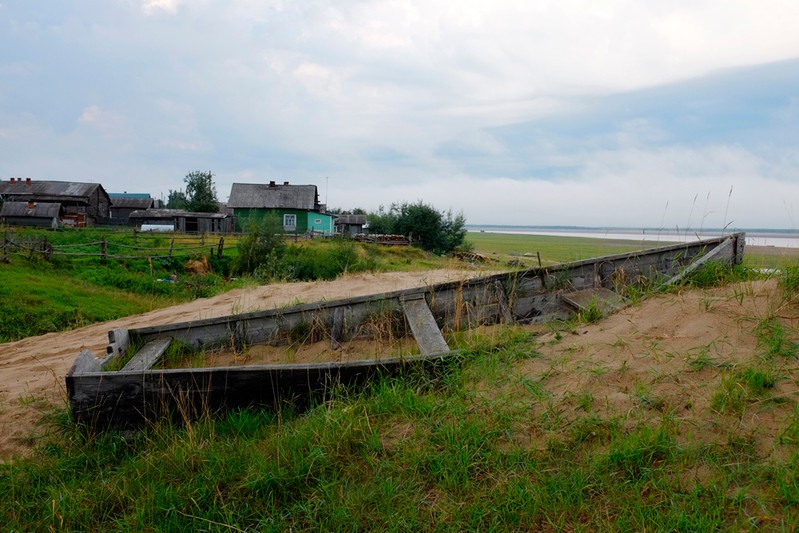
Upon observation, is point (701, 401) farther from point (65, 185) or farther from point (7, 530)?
point (65, 185)

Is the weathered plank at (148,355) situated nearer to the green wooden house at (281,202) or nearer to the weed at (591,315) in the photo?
the weed at (591,315)

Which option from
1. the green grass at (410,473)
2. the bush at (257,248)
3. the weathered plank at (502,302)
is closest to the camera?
the green grass at (410,473)

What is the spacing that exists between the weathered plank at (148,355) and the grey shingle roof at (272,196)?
3953 centimetres

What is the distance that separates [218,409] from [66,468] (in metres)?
0.98

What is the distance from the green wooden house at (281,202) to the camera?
43531mm

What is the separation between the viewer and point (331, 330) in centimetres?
497

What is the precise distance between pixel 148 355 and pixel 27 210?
46.1 m

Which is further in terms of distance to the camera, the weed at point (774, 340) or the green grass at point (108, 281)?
the green grass at point (108, 281)

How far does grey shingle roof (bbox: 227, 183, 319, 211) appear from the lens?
43.7 meters

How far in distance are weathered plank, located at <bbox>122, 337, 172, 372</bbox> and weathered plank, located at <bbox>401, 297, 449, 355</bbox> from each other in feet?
7.45

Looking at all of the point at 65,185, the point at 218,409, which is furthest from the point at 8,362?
the point at 65,185

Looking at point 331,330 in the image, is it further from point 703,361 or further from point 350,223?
point 350,223

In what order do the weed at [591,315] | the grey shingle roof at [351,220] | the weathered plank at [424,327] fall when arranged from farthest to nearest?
the grey shingle roof at [351,220] < the weed at [591,315] < the weathered plank at [424,327]

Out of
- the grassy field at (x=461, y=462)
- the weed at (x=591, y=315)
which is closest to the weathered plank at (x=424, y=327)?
the grassy field at (x=461, y=462)
